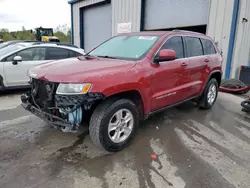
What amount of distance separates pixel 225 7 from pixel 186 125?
5.14 m

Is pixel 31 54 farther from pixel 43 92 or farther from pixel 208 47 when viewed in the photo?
pixel 208 47

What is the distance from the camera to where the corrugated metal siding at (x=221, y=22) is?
283 inches

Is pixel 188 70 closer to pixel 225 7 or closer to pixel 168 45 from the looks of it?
pixel 168 45

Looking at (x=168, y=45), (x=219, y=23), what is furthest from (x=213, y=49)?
(x=219, y=23)

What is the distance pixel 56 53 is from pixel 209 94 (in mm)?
4678

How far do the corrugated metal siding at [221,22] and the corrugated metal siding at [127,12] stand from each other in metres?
3.97

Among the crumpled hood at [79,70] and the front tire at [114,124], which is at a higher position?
the crumpled hood at [79,70]

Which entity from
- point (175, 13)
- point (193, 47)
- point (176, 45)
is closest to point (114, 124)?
point (176, 45)

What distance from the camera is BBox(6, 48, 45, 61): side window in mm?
6061

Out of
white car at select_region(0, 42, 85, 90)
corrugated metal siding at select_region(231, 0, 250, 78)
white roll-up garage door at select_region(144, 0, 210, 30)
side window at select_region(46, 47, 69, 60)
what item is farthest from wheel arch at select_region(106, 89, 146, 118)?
white roll-up garage door at select_region(144, 0, 210, 30)

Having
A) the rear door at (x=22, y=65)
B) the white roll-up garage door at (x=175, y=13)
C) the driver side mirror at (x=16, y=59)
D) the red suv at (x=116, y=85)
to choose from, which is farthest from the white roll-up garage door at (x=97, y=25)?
the red suv at (x=116, y=85)

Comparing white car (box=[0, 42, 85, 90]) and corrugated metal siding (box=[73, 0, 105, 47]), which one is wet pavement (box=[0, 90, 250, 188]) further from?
corrugated metal siding (box=[73, 0, 105, 47])

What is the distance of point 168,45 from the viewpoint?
12.1ft

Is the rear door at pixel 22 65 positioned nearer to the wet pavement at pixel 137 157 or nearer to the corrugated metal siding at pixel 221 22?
the wet pavement at pixel 137 157
